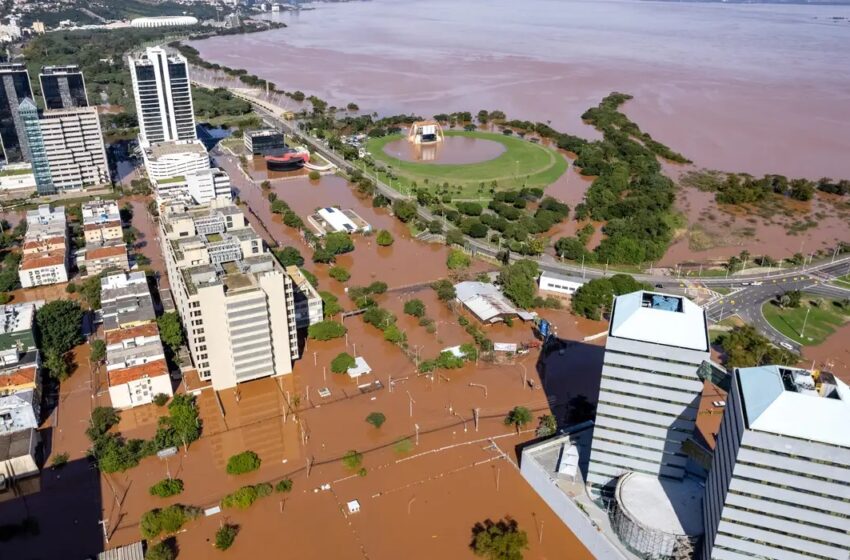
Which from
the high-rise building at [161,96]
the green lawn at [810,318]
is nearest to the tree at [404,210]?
the high-rise building at [161,96]

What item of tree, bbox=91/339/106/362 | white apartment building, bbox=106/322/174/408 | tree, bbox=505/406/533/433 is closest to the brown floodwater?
tree, bbox=91/339/106/362

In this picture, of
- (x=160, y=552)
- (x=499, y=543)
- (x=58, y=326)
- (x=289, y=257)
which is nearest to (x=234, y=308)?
(x=160, y=552)

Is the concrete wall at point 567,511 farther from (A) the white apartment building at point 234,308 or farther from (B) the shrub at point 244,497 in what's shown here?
(A) the white apartment building at point 234,308

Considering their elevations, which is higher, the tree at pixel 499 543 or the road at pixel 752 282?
the tree at pixel 499 543

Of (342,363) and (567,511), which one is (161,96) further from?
(567,511)

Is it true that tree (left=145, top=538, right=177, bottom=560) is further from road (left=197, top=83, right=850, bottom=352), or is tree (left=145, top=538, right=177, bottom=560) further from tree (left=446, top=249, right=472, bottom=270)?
road (left=197, top=83, right=850, bottom=352)

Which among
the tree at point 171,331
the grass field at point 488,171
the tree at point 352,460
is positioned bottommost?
the grass field at point 488,171
